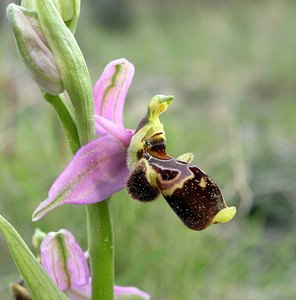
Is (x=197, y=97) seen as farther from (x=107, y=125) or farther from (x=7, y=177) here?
(x=107, y=125)

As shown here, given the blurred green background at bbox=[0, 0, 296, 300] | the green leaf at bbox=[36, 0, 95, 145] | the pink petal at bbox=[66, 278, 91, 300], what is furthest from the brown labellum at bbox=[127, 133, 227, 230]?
the blurred green background at bbox=[0, 0, 296, 300]

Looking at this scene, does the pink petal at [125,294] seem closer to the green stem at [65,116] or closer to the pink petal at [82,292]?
the pink petal at [82,292]

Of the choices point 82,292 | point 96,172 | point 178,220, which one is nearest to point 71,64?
point 96,172

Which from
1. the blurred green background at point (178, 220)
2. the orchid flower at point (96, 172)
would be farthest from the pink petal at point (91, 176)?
the blurred green background at point (178, 220)

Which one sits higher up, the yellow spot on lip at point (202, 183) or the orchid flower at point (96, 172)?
the orchid flower at point (96, 172)

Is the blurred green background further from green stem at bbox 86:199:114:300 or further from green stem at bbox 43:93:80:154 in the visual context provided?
green stem at bbox 43:93:80:154
